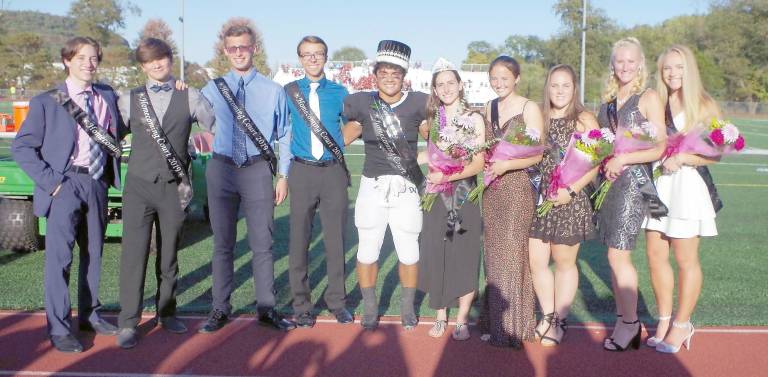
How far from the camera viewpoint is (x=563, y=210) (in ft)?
15.3

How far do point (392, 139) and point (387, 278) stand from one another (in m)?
2.28

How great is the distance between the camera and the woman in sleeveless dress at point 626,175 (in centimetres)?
445

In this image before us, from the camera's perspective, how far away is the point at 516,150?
4.43 meters

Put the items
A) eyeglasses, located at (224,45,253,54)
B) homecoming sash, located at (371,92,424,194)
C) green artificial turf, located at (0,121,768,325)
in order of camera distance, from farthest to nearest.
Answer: green artificial turf, located at (0,121,768,325) < homecoming sash, located at (371,92,424,194) < eyeglasses, located at (224,45,253,54)

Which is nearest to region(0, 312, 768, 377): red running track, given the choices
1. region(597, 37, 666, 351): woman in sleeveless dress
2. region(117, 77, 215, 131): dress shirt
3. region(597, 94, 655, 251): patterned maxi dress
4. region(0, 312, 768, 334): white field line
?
region(0, 312, 768, 334): white field line

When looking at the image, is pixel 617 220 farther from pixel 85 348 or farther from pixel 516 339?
pixel 85 348

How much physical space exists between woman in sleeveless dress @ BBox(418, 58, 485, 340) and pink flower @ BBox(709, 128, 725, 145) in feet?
5.01

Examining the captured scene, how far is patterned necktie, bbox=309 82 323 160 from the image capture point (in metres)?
5.15

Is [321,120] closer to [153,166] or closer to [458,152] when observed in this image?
[458,152]

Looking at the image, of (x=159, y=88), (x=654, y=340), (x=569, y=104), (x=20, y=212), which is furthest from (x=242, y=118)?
(x=20, y=212)

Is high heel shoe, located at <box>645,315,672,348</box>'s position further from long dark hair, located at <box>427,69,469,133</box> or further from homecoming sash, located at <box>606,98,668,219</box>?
long dark hair, located at <box>427,69,469,133</box>

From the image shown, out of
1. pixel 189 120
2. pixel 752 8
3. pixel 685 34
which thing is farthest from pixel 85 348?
pixel 685 34

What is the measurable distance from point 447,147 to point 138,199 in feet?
7.13

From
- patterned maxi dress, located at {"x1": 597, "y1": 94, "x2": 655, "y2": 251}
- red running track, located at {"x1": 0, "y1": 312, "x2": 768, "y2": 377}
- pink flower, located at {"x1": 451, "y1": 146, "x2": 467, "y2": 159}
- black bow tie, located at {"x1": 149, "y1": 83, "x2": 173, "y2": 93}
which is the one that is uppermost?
black bow tie, located at {"x1": 149, "y1": 83, "x2": 173, "y2": 93}
